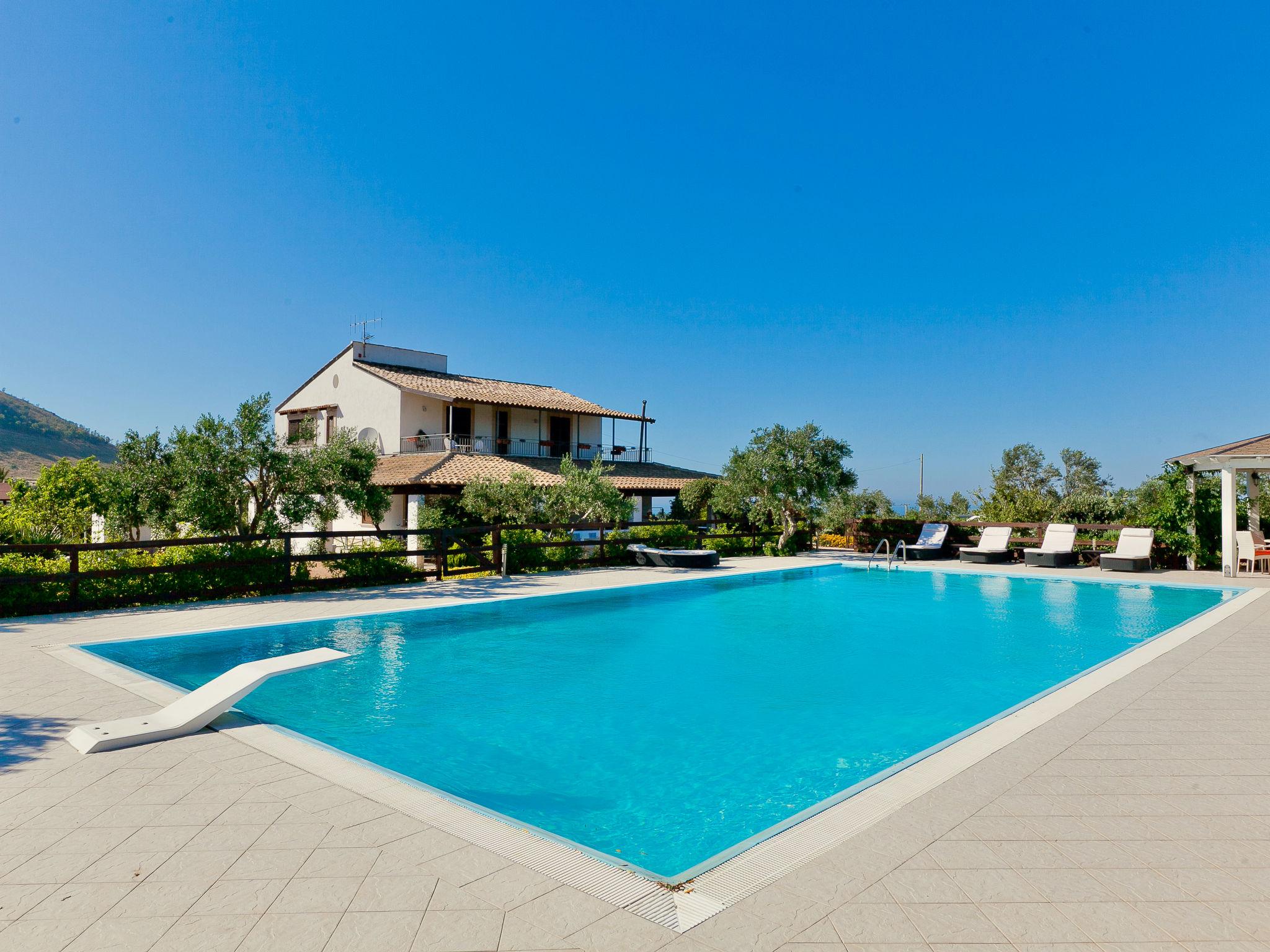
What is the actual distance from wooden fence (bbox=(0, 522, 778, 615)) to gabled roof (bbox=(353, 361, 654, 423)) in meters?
10.9

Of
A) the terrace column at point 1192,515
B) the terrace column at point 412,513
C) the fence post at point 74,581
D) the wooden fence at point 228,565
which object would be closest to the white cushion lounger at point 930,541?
the terrace column at point 1192,515

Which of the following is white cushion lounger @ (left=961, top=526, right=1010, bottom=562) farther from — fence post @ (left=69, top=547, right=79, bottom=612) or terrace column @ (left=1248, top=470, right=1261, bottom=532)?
fence post @ (left=69, top=547, right=79, bottom=612)

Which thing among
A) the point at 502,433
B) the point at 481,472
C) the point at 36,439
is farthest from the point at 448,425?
the point at 36,439

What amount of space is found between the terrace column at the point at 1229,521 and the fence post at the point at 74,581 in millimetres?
21847

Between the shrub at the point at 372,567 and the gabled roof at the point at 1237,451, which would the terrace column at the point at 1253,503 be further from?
the shrub at the point at 372,567

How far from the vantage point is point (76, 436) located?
90.8 m

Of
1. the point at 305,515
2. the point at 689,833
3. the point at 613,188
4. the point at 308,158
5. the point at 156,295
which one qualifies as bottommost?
the point at 689,833

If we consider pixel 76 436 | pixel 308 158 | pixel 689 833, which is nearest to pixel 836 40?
pixel 308 158

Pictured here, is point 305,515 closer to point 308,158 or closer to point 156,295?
point 308,158

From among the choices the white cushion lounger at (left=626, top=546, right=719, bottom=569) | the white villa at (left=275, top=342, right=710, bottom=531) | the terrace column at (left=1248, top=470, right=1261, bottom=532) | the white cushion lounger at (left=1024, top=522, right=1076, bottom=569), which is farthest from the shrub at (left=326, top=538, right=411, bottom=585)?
the terrace column at (left=1248, top=470, right=1261, bottom=532)

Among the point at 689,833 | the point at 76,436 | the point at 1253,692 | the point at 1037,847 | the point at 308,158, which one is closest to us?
the point at 1037,847

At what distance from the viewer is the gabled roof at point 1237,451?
16.0 meters

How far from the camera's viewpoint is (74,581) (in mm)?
10633

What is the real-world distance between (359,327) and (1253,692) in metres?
31.0
